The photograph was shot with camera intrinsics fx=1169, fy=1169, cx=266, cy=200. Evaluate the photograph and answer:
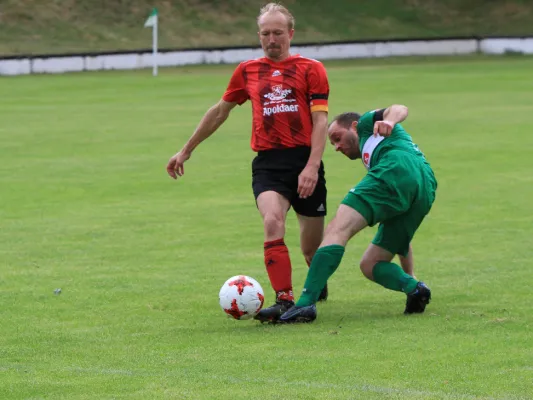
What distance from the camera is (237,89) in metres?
8.88

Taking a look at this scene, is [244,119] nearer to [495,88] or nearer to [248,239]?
[495,88]

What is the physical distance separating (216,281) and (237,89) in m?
1.84

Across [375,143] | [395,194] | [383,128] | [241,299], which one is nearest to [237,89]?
[375,143]

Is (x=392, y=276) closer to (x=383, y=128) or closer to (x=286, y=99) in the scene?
(x=383, y=128)

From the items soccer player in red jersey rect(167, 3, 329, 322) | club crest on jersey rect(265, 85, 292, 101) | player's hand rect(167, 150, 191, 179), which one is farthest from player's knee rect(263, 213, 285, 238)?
player's hand rect(167, 150, 191, 179)

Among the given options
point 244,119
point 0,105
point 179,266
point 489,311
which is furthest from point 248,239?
point 0,105

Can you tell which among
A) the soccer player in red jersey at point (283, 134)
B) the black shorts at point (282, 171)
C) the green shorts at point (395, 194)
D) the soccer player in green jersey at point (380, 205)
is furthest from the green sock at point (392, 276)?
the black shorts at point (282, 171)

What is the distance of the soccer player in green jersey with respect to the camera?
7902 millimetres

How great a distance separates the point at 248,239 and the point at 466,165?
691 cm

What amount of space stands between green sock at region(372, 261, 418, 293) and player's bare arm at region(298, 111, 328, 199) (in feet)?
2.38

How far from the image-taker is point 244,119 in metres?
27.9

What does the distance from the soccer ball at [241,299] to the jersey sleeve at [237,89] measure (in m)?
1.60

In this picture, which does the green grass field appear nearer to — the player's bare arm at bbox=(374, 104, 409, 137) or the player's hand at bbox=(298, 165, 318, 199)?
the player's hand at bbox=(298, 165, 318, 199)

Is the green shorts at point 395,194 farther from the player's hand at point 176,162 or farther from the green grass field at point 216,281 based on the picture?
the player's hand at point 176,162
